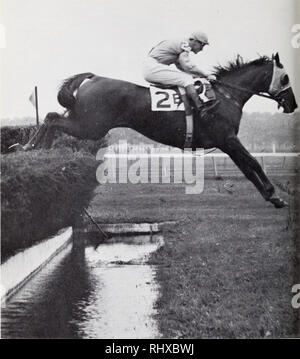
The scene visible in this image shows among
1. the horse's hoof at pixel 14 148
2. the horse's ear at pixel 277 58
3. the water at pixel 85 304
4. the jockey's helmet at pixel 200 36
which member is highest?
the jockey's helmet at pixel 200 36

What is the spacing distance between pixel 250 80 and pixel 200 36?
0.65m

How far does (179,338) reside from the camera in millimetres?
4355

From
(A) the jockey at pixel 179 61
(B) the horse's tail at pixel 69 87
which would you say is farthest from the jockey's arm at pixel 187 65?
(B) the horse's tail at pixel 69 87

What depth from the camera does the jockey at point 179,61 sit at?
14.8 feet

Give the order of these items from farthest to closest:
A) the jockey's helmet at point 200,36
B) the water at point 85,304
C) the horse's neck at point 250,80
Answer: the horse's neck at point 250,80
the jockey's helmet at point 200,36
the water at point 85,304

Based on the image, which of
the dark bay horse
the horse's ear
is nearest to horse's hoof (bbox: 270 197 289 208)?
the dark bay horse

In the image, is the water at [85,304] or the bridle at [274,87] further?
the bridle at [274,87]

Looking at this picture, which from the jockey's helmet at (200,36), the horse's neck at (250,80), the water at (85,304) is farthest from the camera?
the horse's neck at (250,80)

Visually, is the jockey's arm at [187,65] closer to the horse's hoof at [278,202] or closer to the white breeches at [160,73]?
the white breeches at [160,73]

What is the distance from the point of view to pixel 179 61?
4.55 meters

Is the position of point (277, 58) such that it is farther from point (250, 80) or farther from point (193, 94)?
point (193, 94)

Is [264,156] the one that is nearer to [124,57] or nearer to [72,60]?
[124,57]

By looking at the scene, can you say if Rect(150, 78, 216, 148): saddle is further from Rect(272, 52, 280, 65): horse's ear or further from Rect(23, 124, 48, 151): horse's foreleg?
Rect(23, 124, 48, 151): horse's foreleg
